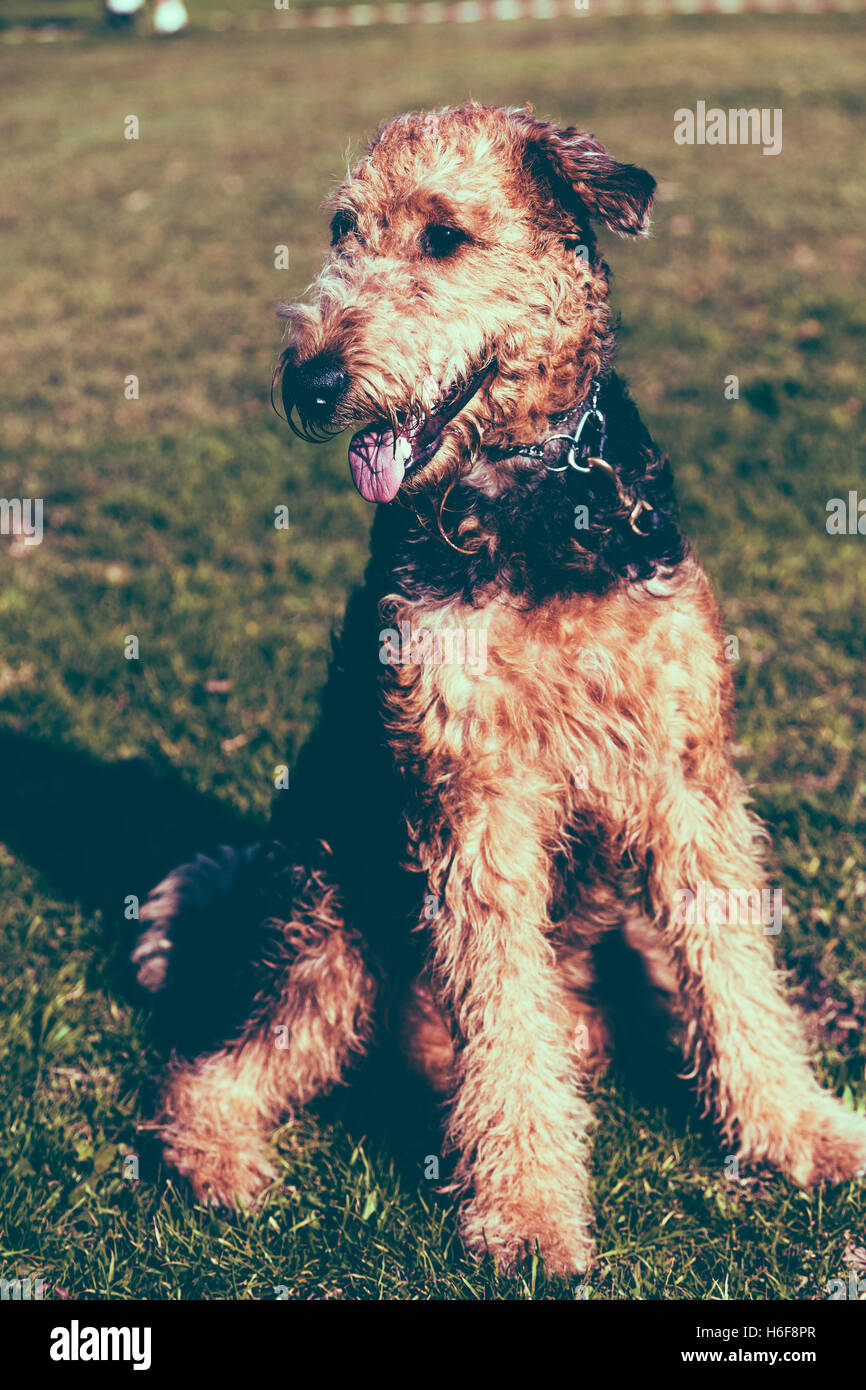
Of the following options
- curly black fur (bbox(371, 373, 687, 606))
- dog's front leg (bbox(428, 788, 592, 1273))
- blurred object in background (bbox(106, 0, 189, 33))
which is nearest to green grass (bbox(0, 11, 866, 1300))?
dog's front leg (bbox(428, 788, 592, 1273))

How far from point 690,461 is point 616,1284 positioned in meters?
4.54

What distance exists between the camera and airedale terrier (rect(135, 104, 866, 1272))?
7.43 ft

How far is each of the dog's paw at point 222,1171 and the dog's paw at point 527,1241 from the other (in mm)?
602

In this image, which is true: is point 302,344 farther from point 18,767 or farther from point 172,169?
point 172,169

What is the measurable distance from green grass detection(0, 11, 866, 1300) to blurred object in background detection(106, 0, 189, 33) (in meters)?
11.0

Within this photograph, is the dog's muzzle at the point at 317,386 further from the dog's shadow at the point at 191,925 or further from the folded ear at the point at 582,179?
the dog's shadow at the point at 191,925

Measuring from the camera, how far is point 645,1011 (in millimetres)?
3182

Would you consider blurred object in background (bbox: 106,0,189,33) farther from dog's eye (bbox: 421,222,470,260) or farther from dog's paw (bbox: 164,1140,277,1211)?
dog's paw (bbox: 164,1140,277,1211)

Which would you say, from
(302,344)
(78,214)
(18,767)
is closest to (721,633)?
(302,344)

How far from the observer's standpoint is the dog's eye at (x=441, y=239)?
226 cm

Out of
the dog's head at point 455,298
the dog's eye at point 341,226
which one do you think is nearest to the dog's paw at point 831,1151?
the dog's head at point 455,298

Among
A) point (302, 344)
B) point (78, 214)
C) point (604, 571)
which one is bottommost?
point (604, 571)

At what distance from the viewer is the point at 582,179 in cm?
230

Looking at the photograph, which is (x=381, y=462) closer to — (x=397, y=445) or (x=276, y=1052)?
(x=397, y=445)
